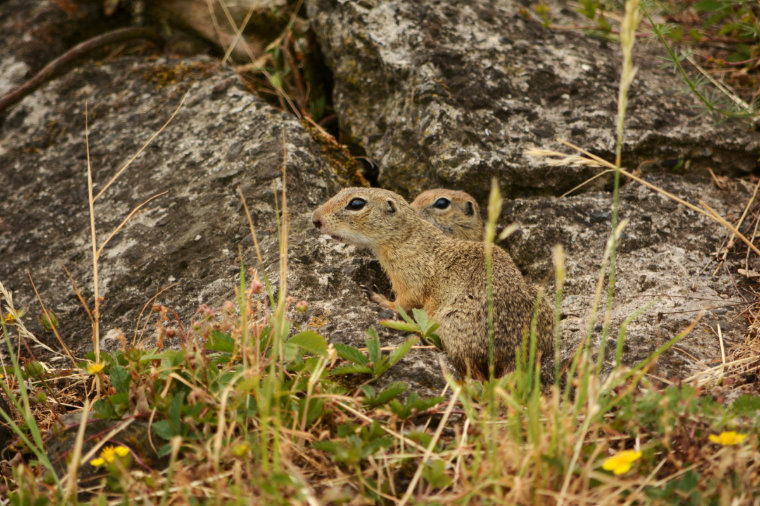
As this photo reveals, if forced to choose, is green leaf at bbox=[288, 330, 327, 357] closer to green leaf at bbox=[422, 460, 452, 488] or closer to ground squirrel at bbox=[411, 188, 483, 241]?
green leaf at bbox=[422, 460, 452, 488]

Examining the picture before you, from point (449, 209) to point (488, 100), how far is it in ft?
2.82

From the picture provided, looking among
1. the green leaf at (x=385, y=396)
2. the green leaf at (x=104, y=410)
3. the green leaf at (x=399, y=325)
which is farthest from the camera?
the green leaf at (x=399, y=325)

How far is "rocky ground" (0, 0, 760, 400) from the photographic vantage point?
420 centimetres

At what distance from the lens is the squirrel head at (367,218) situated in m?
4.44

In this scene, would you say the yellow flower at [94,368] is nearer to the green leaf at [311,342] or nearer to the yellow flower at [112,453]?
the yellow flower at [112,453]

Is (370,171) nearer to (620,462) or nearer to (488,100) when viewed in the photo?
(488,100)

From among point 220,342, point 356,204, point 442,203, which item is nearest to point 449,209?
point 442,203

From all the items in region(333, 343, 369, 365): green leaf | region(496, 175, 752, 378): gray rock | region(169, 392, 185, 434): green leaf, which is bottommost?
A: region(496, 175, 752, 378): gray rock

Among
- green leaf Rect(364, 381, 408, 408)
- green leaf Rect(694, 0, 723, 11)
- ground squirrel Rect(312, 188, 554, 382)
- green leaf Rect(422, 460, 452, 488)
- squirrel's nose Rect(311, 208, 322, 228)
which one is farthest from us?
green leaf Rect(694, 0, 723, 11)

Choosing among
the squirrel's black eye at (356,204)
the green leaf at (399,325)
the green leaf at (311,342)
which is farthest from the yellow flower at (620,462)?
the squirrel's black eye at (356,204)

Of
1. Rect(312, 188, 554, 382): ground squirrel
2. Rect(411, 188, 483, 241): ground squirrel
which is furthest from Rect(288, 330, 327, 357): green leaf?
Rect(411, 188, 483, 241): ground squirrel

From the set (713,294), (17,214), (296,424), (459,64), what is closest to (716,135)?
(713,294)

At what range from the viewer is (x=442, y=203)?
5.30m

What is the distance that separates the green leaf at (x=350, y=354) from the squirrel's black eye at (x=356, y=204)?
1462 millimetres
